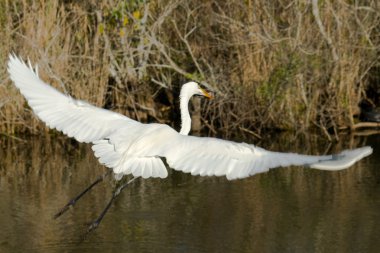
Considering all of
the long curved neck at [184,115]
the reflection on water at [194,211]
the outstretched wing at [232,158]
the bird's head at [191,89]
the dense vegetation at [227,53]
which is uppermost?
the dense vegetation at [227,53]

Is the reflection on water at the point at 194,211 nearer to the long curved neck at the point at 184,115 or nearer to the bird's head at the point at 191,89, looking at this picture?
the long curved neck at the point at 184,115

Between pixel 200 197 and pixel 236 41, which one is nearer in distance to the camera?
pixel 200 197

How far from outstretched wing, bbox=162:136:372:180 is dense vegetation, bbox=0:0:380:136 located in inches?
223

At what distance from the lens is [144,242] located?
836 centimetres

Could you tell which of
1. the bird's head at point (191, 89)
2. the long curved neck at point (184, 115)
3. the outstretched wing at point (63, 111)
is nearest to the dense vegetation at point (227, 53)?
the bird's head at point (191, 89)

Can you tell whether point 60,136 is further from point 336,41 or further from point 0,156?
point 336,41

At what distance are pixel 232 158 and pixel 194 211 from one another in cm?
277

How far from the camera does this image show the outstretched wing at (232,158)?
235 inches

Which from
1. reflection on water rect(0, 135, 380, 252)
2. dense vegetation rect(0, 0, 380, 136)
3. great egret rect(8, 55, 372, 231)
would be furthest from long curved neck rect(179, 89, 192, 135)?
dense vegetation rect(0, 0, 380, 136)

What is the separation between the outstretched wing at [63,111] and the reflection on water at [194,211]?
1013mm

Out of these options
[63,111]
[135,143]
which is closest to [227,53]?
[63,111]

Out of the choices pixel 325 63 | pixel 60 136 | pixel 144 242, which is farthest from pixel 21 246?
pixel 325 63

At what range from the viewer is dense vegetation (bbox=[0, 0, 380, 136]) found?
13023mm

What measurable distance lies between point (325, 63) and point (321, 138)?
103 centimetres
